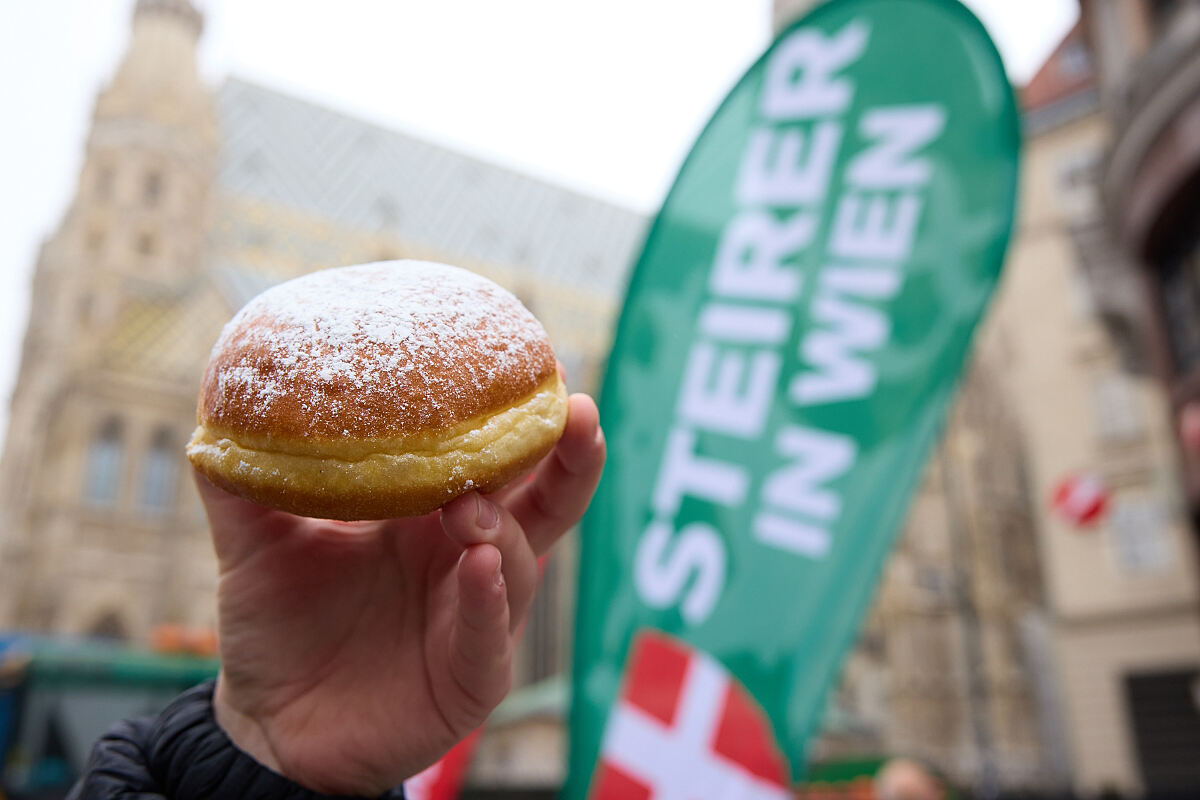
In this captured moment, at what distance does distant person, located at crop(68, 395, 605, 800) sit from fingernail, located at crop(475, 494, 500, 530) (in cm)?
10

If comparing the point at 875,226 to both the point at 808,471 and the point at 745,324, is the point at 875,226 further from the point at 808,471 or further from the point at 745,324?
the point at 808,471

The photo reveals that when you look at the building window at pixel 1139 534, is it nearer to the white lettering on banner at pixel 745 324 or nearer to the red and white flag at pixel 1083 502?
the red and white flag at pixel 1083 502

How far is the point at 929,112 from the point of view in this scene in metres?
3.42

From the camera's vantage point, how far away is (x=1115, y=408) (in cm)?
2038

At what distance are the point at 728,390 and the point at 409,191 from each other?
3598cm

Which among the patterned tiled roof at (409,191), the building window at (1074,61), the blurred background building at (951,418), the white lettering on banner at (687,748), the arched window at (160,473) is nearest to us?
the white lettering on banner at (687,748)

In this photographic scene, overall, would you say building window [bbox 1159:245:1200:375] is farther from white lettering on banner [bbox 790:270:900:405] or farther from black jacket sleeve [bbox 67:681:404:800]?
black jacket sleeve [bbox 67:681:404:800]

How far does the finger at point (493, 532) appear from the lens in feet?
3.26

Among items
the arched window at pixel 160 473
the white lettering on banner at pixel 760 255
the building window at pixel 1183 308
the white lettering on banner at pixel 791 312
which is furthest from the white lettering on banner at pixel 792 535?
the arched window at pixel 160 473

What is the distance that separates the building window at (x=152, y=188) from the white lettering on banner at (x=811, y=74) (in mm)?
28828

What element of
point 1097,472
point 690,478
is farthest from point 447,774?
point 1097,472

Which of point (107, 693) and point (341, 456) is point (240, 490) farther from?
point (107, 693)

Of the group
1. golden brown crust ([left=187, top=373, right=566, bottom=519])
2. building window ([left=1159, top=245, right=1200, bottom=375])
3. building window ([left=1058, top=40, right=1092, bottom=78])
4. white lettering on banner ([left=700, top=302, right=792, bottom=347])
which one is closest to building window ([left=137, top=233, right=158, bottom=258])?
building window ([left=1058, top=40, right=1092, bottom=78])

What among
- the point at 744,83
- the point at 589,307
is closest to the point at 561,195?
the point at 589,307
